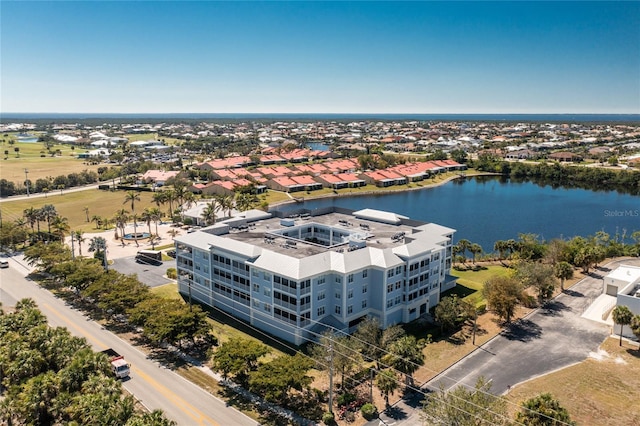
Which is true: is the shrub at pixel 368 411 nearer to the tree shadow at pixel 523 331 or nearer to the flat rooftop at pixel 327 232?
the flat rooftop at pixel 327 232

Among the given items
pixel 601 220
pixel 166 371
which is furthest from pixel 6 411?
pixel 601 220

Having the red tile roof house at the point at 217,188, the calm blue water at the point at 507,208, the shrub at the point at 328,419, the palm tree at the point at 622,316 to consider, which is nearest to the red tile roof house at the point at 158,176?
the red tile roof house at the point at 217,188

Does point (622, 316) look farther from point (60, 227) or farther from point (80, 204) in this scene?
point (80, 204)

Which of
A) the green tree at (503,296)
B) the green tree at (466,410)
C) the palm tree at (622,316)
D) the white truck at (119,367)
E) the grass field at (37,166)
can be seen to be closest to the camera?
the green tree at (466,410)

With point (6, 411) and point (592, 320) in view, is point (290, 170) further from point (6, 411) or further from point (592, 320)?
point (6, 411)

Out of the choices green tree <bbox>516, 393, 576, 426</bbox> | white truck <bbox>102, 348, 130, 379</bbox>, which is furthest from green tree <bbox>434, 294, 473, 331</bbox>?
white truck <bbox>102, 348, 130, 379</bbox>

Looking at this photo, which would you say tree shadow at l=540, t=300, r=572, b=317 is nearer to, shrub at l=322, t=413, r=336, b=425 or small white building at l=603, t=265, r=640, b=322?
small white building at l=603, t=265, r=640, b=322
